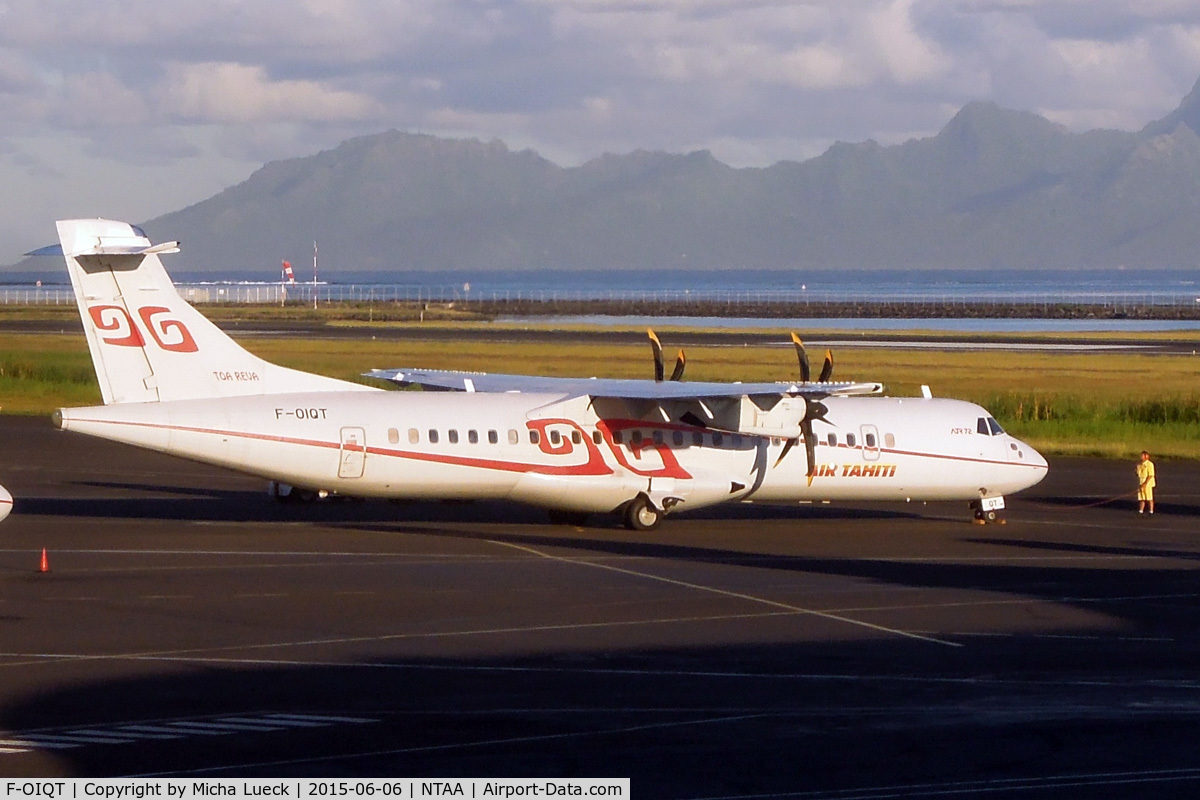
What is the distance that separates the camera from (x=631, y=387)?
2869 cm

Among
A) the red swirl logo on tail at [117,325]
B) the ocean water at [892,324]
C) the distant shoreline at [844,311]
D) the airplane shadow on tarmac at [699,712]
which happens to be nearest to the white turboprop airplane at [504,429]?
the red swirl logo on tail at [117,325]

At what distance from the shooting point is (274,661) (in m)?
16.8

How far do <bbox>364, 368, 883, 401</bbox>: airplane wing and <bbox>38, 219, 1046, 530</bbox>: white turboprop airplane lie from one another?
0.18 ft

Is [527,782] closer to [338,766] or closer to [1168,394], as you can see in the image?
[338,766]

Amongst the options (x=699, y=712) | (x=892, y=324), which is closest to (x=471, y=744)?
(x=699, y=712)

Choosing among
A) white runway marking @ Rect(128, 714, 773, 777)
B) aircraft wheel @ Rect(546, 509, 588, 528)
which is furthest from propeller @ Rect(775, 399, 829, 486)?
white runway marking @ Rect(128, 714, 773, 777)

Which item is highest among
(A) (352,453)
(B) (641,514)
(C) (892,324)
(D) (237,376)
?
(C) (892,324)

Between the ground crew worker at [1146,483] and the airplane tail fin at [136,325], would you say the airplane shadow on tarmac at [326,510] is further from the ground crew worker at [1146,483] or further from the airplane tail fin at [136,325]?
the airplane tail fin at [136,325]

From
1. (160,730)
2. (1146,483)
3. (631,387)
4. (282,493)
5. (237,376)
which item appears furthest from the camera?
(1146,483)

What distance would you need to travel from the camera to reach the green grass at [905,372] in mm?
47344

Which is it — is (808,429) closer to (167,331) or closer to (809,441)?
(809,441)

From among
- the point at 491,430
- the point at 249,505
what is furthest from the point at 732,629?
the point at 249,505

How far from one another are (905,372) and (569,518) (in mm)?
42746

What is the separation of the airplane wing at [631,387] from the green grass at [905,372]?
19359 millimetres
